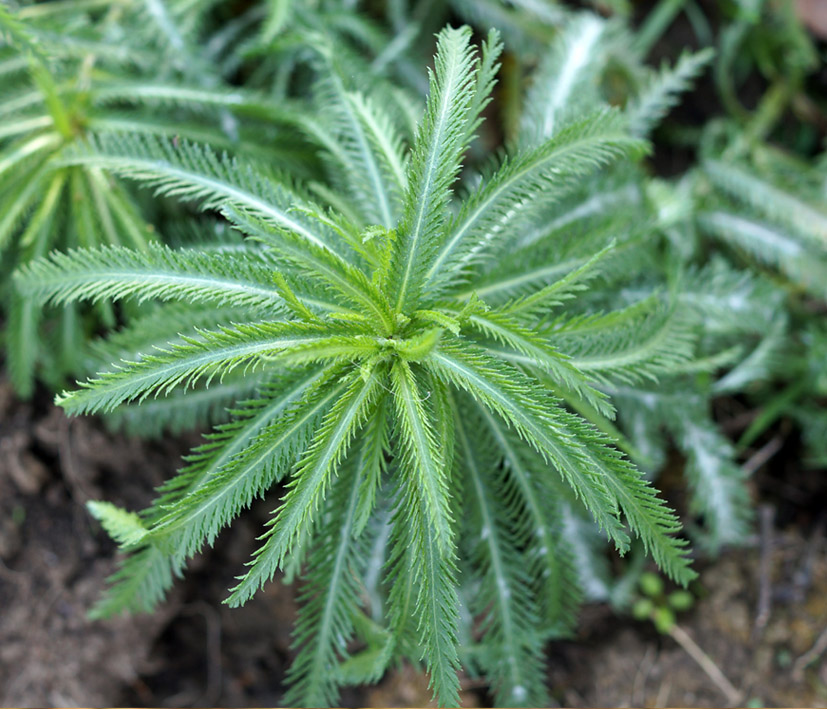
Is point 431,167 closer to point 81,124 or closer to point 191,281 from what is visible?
point 191,281

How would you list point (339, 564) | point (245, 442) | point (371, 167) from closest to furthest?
point (245, 442), point (339, 564), point (371, 167)

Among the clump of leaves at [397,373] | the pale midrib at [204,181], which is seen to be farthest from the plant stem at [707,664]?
the pale midrib at [204,181]

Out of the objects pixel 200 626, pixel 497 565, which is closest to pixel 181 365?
pixel 497 565

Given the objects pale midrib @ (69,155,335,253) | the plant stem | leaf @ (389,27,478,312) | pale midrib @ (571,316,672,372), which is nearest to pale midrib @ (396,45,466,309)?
leaf @ (389,27,478,312)

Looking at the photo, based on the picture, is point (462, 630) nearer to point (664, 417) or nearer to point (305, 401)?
point (664, 417)

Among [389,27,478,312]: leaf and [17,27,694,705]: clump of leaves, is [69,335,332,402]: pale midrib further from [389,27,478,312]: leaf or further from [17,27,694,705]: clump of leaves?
[389,27,478,312]: leaf

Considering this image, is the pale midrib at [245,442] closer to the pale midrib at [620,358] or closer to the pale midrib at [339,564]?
the pale midrib at [339,564]
